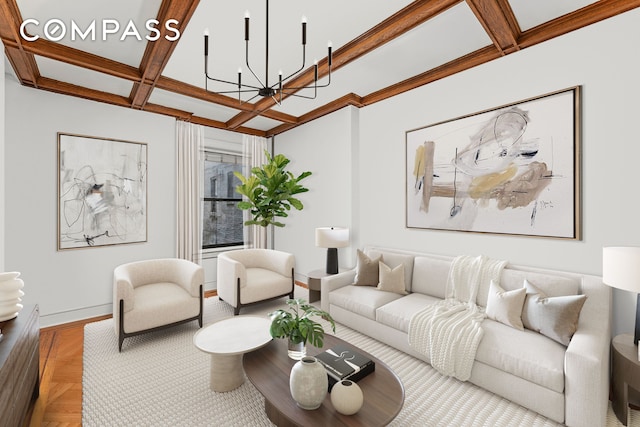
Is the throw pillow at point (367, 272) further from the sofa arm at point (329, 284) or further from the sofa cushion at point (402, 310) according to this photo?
the sofa cushion at point (402, 310)

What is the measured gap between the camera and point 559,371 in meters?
1.81

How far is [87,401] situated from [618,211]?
13.5 ft

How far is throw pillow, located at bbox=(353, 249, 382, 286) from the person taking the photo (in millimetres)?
3369

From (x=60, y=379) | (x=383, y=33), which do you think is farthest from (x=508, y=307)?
(x=60, y=379)

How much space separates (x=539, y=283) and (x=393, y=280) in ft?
4.22

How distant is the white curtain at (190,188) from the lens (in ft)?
14.5

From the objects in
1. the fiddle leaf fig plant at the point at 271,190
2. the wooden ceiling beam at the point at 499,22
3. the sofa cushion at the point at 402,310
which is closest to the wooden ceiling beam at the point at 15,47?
the fiddle leaf fig plant at the point at 271,190

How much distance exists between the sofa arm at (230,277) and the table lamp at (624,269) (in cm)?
327

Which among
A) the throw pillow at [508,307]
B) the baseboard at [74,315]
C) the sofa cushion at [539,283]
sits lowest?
the baseboard at [74,315]

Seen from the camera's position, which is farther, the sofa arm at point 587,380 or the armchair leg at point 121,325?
the armchair leg at point 121,325

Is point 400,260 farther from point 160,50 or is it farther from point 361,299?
point 160,50

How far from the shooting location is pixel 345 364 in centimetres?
187

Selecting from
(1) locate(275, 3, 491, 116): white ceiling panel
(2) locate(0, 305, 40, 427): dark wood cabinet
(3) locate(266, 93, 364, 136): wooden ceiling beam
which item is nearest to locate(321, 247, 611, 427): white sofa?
(1) locate(275, 3, 491, 116): white ceiling panel

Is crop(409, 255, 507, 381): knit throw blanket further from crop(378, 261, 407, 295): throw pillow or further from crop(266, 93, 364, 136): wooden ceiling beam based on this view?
crop(266, 93, 364, 136): wooden ceiling beam
